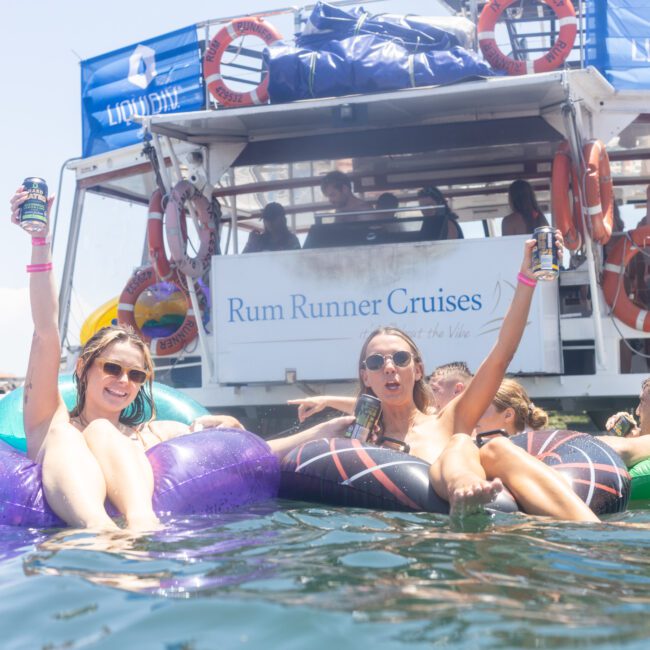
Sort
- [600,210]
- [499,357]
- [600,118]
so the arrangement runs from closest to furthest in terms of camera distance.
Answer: [499,357] → [600,210] → [600,118]

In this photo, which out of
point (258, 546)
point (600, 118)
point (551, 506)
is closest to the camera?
point (258, 546)

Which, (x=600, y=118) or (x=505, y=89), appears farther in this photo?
(x=600, y=118)

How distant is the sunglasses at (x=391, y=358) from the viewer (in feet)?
15.8

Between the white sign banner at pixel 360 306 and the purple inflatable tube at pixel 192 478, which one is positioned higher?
the white sign banner at pixel 360 306

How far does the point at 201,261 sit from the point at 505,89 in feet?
10.4

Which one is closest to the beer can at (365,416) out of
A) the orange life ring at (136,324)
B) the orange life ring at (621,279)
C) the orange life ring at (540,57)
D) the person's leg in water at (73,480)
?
the person's leg in water at (73,480)

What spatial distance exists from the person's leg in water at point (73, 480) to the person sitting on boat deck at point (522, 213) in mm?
5522

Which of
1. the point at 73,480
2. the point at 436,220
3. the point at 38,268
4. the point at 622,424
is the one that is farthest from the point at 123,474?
the point at 436,220

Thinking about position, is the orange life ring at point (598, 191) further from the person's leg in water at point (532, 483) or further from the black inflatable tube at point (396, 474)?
the person's leg in water at point (532, 483)

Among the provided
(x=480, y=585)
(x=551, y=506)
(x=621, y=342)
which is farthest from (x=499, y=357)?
(x=621, y=342)

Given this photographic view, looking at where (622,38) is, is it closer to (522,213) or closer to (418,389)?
(522,213)

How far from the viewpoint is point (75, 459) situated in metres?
4.09

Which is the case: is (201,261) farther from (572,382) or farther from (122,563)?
(122,563)

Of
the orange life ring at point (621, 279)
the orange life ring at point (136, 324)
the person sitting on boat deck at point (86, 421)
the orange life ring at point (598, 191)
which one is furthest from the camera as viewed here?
the orange life ring at point (136, 324)
